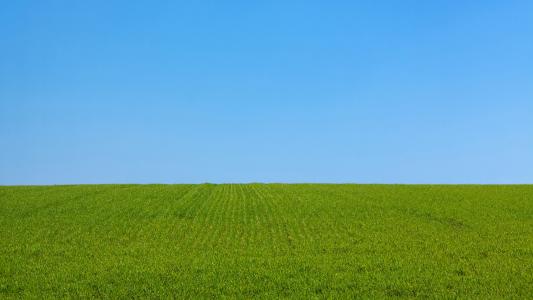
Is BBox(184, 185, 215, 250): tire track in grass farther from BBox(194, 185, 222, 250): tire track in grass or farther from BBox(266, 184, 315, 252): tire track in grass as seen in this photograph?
BBox(266, 184, 315, 252): tire track in grass

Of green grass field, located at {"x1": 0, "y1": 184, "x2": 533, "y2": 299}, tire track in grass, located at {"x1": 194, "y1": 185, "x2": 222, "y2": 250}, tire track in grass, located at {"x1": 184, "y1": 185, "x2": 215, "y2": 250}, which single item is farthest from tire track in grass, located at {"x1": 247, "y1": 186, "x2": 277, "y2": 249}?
tire track in grass, located at {"x1": 184, "y1": 185, "x2": 215, "y2": 250}

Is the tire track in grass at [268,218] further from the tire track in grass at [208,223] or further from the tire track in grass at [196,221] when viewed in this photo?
the tire track in grass at [196,221]

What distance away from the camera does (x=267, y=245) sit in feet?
78.9

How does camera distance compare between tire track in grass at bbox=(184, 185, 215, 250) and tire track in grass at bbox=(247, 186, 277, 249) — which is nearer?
tire track in grass at bbox=(184, 185, 215, 250)

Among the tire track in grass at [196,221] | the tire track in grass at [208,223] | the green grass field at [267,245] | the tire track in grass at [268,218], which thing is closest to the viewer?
the green grass field at [267,245]

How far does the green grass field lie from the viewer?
16844 mm

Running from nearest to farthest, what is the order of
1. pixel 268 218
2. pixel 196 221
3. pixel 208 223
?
pixel 208 223 → pixel 196 221 → pixel 268 218

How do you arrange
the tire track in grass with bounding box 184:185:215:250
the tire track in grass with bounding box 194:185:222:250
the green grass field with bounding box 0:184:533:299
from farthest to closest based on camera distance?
the tire track in grass with bounding box 184:185:215:250, the tire track in grass with bounding box 194:185:222:250, the green grass field with bounding box 0:184:533:299

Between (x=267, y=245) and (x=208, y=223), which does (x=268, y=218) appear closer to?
(x=208, y=223)

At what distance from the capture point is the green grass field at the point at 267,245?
1684cm

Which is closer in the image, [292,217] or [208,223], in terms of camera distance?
[208,223]

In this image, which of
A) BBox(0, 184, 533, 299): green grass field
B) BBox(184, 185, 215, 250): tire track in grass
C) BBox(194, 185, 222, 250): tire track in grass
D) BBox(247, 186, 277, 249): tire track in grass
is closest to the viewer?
BBox(0, 184, 533, 299): green grass field

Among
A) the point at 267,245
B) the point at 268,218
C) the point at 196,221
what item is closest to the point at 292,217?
the point at 268,218

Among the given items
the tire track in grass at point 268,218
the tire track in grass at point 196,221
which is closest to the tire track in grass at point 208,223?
the tire track in grass at point 196,221
